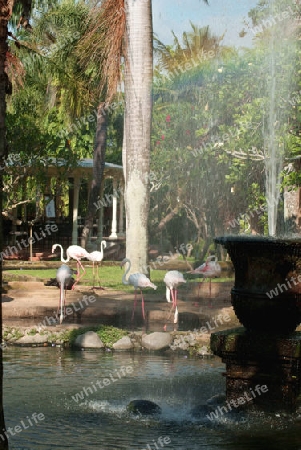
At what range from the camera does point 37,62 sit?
23312 millimetres

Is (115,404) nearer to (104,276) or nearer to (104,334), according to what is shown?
(104,334)

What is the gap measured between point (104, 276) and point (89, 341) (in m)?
11.0

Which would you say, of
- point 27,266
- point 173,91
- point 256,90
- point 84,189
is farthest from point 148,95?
point 84,189

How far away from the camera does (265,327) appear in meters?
6.58

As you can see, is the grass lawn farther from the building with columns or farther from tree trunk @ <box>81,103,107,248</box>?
the building with columns

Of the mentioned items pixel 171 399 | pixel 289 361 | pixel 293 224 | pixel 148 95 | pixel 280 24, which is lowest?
pixel 171 399

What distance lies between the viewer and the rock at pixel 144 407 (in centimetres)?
680

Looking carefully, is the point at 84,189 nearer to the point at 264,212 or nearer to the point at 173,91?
the point at 173,91

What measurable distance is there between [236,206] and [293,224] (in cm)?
716

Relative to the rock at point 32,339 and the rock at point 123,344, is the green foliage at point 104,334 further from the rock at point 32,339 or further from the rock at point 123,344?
the rock at point 32,339

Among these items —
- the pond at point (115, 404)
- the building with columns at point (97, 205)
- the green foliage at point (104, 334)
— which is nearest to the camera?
the pond at point (115, 404)

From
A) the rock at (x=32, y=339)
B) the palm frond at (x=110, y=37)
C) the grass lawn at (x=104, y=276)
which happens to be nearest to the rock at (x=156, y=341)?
the rock at (x=32, y=339)

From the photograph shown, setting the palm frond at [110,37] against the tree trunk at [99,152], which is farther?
the tree trunk at [99,152]

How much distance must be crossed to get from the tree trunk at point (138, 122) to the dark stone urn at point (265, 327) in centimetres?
989
